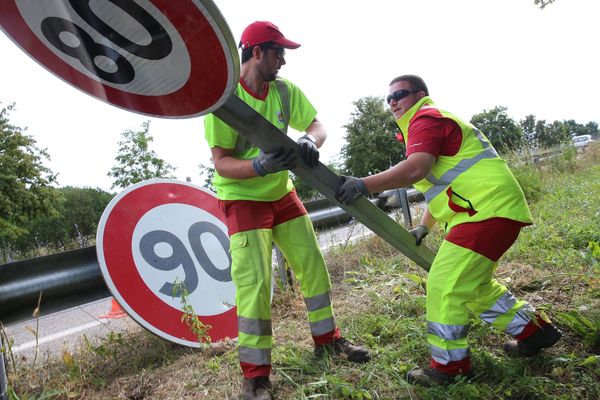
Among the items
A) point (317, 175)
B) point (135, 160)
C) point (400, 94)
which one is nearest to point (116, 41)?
point (317, 175)

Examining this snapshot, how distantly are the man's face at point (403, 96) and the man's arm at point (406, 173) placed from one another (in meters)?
0.43

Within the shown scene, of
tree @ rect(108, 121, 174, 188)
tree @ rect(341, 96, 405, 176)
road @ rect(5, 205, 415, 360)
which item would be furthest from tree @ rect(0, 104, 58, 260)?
tree @ rect(341, 96, 405, 176)

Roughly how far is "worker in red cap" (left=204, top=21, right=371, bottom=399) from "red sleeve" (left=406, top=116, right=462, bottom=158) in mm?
539

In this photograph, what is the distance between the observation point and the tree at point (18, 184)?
2281cm

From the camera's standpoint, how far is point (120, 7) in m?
1.25

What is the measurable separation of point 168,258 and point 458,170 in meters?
2.02

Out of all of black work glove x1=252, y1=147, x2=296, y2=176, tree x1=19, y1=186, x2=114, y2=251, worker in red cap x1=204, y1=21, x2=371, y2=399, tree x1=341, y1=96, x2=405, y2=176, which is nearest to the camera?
black work glove x1=252, y1=147, x2=296, y2=176

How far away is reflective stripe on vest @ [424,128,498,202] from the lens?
2291 millimetres

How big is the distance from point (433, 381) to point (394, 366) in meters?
0.27

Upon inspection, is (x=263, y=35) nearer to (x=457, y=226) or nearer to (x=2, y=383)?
(x=457, y=226)

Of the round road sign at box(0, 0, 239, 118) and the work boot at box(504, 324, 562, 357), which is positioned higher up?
the round road sign at box(0, 0, 239, 118)

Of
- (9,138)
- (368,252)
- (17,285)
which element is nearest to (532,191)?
(368,252)

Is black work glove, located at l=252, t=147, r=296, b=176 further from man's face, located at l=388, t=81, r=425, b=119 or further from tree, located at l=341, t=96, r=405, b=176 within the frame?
tree, located at l=341, t=96, r=405, b=176

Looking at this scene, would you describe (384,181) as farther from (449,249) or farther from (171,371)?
(171,371)
